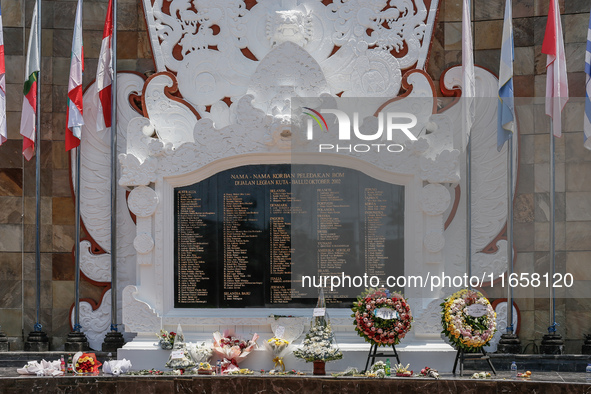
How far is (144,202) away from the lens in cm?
1248

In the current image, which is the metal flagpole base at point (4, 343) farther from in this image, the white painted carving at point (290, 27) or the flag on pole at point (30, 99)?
the white painted carving at point (290, 27)

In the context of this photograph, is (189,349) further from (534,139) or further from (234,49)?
(534,139)

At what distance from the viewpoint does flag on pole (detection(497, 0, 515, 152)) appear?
487 inches

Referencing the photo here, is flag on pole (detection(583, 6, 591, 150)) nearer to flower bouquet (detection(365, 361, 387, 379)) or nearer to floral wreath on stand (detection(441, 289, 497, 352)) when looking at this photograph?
floral wreath on stand (detection(441, 289, 497, 352))

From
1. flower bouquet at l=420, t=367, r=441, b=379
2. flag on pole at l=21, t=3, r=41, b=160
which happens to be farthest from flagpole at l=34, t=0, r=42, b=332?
flower bouquet at l=420, t=367, r=441, b=379

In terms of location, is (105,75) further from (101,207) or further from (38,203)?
(38,203)

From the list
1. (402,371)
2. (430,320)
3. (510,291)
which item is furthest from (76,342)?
(510,291)

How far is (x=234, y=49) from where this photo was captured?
42.7ft

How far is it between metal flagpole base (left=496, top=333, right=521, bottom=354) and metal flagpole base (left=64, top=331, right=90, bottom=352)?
620 cm

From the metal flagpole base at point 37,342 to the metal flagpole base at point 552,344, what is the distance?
745 cm

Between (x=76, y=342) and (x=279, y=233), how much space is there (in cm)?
354

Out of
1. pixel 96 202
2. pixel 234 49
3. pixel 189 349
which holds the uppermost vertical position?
pixel 234 49

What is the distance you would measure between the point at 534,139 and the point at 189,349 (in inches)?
242

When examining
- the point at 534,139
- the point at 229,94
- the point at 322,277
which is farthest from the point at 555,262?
the point at 229,94
